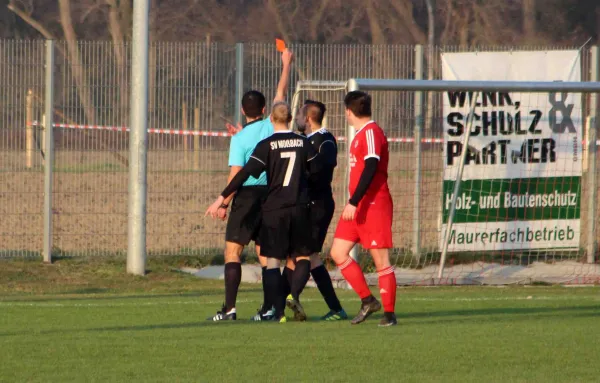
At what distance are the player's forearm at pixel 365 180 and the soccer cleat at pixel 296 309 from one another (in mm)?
1030

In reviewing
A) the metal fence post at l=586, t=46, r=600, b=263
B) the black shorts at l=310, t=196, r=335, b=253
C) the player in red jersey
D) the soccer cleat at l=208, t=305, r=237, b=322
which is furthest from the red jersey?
the metal fence post at l=586, t=46, r=600, b=263

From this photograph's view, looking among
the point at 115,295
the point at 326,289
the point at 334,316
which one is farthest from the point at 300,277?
the point at 115,295

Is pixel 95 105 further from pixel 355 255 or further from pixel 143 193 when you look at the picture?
pixel 355 255

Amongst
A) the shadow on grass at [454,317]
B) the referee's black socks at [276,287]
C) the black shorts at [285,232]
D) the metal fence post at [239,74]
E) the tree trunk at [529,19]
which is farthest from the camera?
the tree trunk at [529,19]

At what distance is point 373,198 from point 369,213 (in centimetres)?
12

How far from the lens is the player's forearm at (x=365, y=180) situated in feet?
30.8

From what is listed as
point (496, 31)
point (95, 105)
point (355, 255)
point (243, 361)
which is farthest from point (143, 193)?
point (496, 31)

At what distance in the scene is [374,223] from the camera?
31.6 ft

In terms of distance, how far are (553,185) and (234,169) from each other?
597cm

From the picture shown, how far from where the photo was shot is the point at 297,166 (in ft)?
32.2

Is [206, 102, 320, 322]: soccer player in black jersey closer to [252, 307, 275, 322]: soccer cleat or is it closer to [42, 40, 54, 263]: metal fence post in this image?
[252, 307, 275, 322]: soccer cleat

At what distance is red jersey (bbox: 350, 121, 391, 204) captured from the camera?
31.3 ft

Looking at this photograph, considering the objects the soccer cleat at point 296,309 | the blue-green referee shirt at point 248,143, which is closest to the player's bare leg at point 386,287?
the soccer cleat at point 296,309

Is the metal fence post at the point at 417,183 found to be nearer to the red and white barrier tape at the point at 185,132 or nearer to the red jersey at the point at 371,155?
the red and white barrier tape at the point at 185,132
